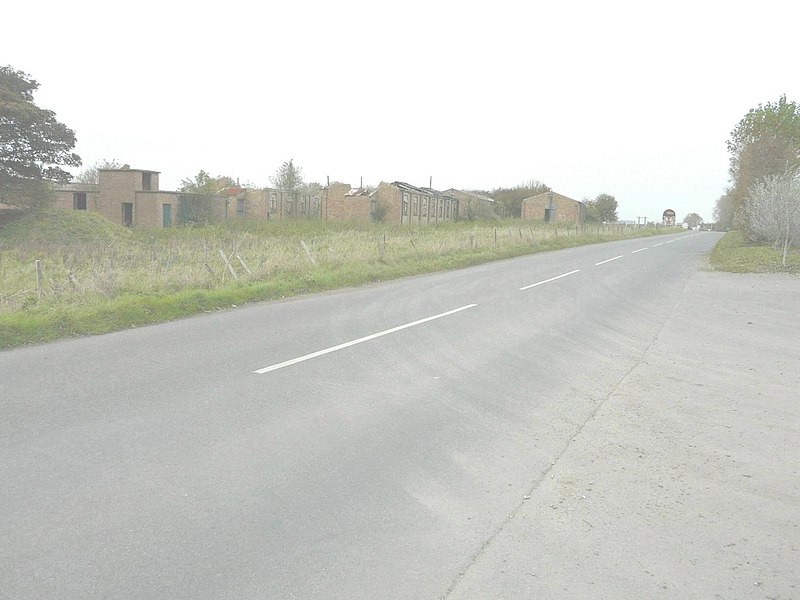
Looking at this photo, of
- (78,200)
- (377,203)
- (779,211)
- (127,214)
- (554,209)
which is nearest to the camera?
(779,211)

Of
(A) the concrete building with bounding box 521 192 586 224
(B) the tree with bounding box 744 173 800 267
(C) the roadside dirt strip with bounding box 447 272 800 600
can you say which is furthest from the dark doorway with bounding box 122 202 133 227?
(C) the roadside dirt strip with bounding box 447 272 800 600

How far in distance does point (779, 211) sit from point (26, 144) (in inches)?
1586

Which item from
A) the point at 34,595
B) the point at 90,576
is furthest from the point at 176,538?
the point at 34,595

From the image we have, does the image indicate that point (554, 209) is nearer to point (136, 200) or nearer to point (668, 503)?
point (136, 200)

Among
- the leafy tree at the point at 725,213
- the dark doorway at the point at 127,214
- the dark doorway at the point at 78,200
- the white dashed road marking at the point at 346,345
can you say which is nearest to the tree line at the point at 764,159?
the white dashed road marking at the point at 346,345

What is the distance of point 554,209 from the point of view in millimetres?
86062

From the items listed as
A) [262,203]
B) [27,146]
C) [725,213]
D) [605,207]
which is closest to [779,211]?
[27,146]

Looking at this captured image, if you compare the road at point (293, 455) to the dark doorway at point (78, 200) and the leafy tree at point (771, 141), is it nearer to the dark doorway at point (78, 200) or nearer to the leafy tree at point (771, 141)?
the leafy tree at point (771, 141)

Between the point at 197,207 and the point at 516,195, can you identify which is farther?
the point at 516,195

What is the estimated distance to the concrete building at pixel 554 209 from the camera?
→ 8406 centimetres

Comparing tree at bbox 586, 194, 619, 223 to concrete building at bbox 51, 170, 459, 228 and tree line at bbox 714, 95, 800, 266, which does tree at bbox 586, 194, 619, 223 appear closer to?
concrete building at bbox 51, 170, 459, 228

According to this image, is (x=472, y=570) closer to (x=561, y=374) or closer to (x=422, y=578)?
(x=422, y=578)

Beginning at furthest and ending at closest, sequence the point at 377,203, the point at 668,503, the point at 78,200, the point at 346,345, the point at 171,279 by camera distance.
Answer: the point at 377,203 → the point at 78,200 → the point at 171,279 → the point at 346,345 → the point at 668,503

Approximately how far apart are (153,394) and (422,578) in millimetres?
4113
